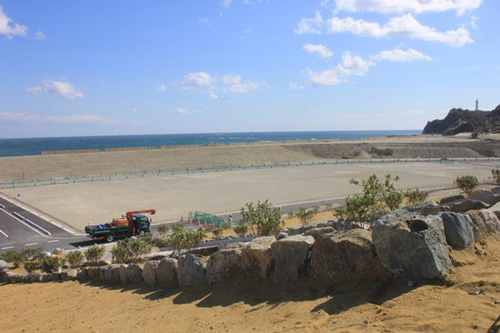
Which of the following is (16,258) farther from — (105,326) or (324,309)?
(324,309)

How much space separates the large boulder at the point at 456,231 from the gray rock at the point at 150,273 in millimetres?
7873

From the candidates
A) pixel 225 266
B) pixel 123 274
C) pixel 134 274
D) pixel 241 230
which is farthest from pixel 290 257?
pixel 241 230

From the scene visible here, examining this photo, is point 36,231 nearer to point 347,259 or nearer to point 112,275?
point 112,275

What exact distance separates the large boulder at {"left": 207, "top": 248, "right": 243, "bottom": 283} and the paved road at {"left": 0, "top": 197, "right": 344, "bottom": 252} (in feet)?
61.9

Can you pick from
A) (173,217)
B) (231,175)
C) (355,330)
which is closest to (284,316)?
(355,330)

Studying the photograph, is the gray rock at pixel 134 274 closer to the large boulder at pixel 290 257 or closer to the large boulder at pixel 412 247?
the large boulder at pixel 290 257

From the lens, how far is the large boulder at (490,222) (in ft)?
32.7

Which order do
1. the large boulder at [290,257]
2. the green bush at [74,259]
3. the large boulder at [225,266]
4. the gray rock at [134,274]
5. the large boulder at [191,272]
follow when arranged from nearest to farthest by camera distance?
the large boulder at [290,257], the large boulder at [225,266], the large boulder at [191,272], the gray rock at [134,274], the green bush at [74,259]

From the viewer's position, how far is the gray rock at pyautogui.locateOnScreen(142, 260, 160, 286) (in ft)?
39.9

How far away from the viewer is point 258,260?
10.1m

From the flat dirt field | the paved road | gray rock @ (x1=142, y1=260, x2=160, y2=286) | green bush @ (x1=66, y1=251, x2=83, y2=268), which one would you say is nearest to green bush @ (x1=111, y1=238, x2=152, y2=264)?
green bush @ (x1=66, y1=251, x2=83, y2=268)

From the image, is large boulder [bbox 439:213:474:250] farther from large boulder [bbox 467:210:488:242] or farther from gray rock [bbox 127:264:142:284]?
gray rock [bbox 127:264:142:284]

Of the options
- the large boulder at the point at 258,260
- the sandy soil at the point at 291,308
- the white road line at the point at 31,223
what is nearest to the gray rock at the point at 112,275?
the sandy soil at the point at 291,308

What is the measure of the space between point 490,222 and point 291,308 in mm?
5528
